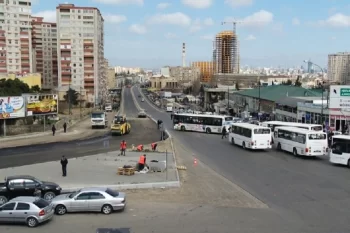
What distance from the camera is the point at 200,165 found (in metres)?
28.2

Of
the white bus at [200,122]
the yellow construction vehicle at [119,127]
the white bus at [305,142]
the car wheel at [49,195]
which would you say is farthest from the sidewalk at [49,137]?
the white bus at [305,142]

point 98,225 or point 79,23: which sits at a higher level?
point 79,23

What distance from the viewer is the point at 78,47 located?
115 meters

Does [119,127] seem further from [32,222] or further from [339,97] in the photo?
[32,222]

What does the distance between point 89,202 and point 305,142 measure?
60.8 ft

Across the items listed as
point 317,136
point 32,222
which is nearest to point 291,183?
point 317,136

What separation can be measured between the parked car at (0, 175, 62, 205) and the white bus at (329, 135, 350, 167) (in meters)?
17.3

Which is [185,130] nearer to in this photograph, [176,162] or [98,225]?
[176,162]

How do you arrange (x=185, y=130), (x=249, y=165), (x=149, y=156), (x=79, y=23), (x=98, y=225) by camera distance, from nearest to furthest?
1. (x=98, y=225)
2. (x=249, y=165)
3. (x=149, y=156)
4. (x=185, y=130)
5. (x=79, y=23)

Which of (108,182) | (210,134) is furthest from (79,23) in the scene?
(108,182)

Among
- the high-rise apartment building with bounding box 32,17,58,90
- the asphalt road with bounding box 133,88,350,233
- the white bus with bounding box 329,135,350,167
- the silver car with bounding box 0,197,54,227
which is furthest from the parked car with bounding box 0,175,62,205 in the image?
the high-rise apartment building with bounding box 32,17,58,90

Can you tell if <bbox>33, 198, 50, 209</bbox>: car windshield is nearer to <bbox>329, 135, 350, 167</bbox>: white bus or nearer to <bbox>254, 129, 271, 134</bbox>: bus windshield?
<bbox>329, 135, 350, 167</bbox>: white bus

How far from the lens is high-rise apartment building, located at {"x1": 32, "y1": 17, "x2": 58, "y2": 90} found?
13475 cm

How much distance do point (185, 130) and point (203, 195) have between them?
31399 millimetres
